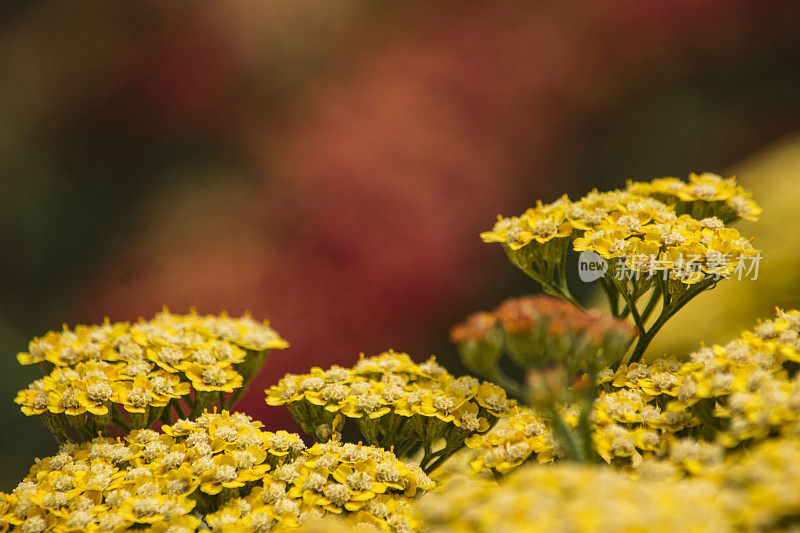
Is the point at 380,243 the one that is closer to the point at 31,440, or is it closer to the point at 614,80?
the point at 614,80

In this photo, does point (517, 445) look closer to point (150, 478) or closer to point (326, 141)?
point (150, 478)

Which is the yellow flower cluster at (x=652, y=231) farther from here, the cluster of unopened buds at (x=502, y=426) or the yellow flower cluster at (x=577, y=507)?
the yellow flower cluster at (x=577, y=507)

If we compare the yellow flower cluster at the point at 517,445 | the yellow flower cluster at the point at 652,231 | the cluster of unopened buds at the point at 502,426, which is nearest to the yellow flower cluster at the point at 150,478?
the cluster of unopened buds at the point at 502,426

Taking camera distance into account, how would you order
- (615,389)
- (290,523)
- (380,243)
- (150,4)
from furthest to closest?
(150,4), (380,243), (615,389), (290,523)

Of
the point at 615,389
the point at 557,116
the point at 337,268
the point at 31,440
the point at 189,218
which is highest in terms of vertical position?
the point at 557,116

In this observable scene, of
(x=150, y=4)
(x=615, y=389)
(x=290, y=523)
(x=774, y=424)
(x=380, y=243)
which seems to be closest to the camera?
(x=774, y=424)

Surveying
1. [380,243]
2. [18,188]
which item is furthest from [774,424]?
[18,188]

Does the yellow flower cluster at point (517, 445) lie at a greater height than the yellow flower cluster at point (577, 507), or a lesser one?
greater
